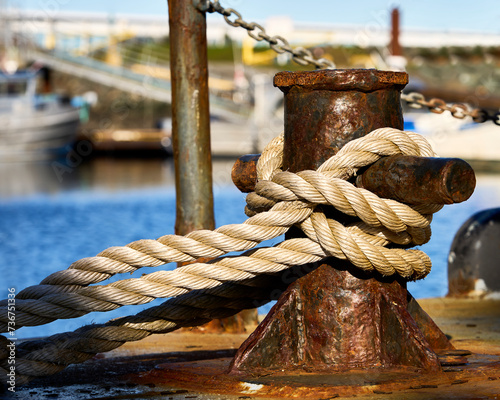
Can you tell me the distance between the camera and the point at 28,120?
30.4m

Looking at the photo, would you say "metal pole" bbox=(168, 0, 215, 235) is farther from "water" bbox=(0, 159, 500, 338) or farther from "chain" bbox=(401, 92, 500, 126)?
"water" bbox=(0, 159, 500, 338)

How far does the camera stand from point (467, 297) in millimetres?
4094

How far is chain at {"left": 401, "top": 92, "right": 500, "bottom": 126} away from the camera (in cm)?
352

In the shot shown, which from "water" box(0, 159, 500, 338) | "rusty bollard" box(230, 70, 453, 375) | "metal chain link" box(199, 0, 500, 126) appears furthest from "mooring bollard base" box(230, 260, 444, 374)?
"water" box(0, 159, 500, 338)

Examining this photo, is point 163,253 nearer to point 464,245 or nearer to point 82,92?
point 464,245

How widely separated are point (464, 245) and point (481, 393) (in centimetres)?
241

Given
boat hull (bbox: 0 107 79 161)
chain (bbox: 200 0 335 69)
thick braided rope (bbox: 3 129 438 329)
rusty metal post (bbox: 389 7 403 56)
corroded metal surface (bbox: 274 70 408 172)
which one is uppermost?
rusty metal post (bbox: 389 7 403 56)

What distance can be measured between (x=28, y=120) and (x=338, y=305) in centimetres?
3004

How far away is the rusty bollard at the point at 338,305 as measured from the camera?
2068mm

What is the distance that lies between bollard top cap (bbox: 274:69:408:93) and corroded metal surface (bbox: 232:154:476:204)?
22 centimetres

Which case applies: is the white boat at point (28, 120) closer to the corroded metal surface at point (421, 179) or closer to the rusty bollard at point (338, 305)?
the rusty bollard at point (338, 305)

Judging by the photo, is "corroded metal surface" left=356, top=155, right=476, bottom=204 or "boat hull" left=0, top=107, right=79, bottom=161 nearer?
"corroded metal surface" left=356, top=155, right=476, bottom=204

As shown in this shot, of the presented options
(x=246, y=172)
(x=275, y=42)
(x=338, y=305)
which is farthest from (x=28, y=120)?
(x=338, y=305)

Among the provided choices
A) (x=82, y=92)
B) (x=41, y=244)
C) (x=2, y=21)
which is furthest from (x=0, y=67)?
(x=41, y=244)
